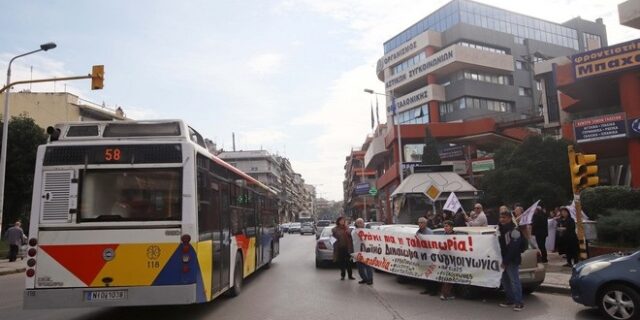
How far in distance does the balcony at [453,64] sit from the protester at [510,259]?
5203 cm

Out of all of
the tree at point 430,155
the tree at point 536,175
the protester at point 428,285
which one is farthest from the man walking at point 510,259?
the tree at point 430,155

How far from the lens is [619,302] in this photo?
756cm

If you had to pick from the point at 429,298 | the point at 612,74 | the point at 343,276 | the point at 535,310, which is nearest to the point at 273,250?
the point at 343,276

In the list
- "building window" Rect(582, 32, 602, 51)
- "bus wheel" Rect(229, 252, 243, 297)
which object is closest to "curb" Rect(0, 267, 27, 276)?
"bus wheel" Rect(229, 252, 243, 297)

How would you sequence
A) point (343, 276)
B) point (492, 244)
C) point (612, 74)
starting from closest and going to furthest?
point (492, 244)
point (343, 276)
point (612, 74)

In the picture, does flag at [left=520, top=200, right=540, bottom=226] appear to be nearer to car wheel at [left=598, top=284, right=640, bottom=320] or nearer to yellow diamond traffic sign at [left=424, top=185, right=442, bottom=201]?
car wheel at [left=598, top=284, right=640, bottom=320]

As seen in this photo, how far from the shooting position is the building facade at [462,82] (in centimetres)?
5319

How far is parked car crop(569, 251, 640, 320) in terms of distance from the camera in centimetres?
745

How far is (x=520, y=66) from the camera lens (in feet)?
220

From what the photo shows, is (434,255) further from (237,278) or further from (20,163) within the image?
(20,163)

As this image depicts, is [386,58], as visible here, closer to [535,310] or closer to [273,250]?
[273,250]

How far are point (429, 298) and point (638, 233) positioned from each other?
8.41 meters

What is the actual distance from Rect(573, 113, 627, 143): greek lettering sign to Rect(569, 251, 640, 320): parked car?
22535 millimetres

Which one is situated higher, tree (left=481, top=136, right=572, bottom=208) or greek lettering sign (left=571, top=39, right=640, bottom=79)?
greek lettering sign (left=571, top=39, right=640, bottom=79)
